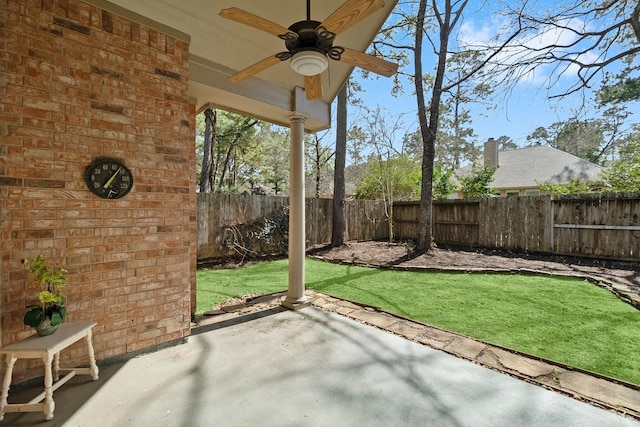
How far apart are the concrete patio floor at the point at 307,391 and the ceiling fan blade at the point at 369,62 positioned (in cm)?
250

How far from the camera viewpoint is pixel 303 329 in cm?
310

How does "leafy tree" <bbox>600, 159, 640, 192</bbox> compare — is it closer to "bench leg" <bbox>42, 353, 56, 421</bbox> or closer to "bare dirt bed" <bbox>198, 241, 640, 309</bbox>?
"bare dirt bed" <bbox>198, 241, 640, 309</bbox>

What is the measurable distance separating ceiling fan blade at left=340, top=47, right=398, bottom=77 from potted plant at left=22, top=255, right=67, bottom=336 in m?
2.66

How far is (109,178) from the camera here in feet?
7.70

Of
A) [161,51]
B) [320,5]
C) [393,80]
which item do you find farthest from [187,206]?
[393,80]

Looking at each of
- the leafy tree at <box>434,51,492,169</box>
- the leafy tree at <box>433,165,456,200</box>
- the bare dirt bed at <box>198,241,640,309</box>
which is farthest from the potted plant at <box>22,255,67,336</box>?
the leafy tree at <box>433,165,456,200</box>

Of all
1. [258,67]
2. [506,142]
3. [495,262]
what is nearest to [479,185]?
[495,262]

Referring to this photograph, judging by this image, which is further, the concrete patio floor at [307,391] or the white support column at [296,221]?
the white support column at [296,221]

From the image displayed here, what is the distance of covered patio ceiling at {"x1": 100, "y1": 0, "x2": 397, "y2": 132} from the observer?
255 centimetres

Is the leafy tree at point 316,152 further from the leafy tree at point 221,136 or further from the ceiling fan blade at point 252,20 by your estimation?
the ceiling fan blade at point 252,20

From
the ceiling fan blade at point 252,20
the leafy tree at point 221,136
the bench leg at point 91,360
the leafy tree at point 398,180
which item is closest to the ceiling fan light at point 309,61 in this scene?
the ceiling fan blade at point 252,20

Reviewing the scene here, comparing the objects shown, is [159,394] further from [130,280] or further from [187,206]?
[187,206]

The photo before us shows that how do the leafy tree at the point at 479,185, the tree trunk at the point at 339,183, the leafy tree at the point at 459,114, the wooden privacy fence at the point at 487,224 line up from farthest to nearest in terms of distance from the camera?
the leafy tree at the point at 479,185 → the tree trunk at the point at 339,183 → the leafy tree at the point at 459,114 → the wooden privacy fence at the point at 487,224

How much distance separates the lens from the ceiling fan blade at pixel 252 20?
1935 mm
